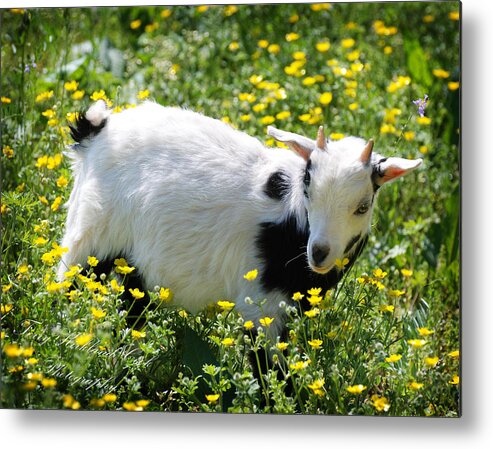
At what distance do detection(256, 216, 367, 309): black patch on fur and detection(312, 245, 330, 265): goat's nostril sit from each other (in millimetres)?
186

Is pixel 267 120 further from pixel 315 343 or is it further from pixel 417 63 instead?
pixel 315 343

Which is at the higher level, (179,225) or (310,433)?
(179,225)

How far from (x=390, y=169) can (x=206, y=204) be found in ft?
2.04

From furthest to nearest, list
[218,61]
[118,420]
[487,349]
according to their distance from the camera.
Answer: [218,61] → [118,420] → [487,349]

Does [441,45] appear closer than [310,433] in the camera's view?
No

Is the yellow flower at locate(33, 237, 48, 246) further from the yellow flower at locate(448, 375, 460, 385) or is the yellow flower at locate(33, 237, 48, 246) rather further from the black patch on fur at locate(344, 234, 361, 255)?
the yellow flower at locate(448, 375, 460, 385)

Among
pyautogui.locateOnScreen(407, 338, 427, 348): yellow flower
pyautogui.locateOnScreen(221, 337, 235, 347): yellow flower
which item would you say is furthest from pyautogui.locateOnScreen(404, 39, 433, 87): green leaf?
pyautogui.locateOnScreen(221, 337, 235, 347): yellow flower

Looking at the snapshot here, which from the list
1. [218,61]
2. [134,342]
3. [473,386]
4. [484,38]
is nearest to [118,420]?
[134,342]

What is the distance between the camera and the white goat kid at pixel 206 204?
10.2 feet

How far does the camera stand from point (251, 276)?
124 inches

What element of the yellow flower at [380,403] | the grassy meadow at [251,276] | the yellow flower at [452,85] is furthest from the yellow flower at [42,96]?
the yellow flower at [380,403]

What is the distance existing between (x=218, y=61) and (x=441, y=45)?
1.08m

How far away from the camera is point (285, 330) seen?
3.27 metres

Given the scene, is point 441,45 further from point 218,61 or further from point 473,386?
point 473,386
